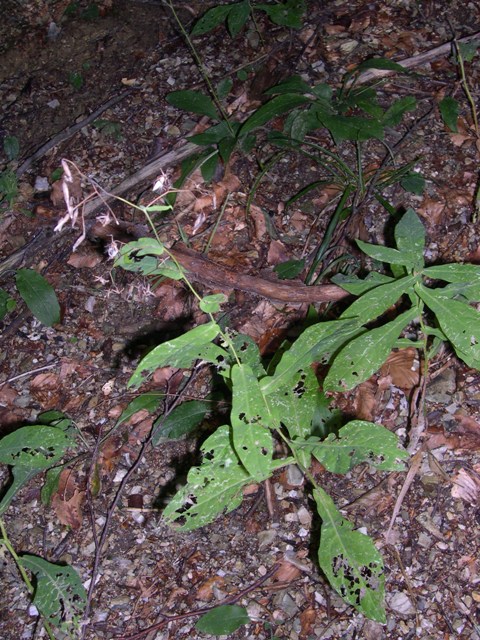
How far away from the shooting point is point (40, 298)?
10.3 feet

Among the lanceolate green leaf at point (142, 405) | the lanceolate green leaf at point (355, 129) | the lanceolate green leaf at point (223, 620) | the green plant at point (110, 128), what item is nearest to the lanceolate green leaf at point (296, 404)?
the lanceolate green leaf at point (223, 620)

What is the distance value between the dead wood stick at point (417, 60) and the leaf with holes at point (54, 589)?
2887mm

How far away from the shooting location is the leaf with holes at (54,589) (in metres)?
2.07

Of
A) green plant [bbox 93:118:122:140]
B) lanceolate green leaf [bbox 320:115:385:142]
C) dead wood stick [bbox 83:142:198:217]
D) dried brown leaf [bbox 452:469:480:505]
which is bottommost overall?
dried brown leaf [bbox 452:469:480:505]

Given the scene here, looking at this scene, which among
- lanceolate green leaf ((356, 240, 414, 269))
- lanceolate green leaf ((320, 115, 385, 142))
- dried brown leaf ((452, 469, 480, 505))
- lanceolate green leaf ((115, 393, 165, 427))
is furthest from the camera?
lanceolate green leaf ((320, 115, 385, 142))

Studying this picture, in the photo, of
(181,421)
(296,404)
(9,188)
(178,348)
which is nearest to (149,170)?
(9,188)

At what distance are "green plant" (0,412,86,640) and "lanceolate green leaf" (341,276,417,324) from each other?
1.13m

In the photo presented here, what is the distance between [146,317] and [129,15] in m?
2.39

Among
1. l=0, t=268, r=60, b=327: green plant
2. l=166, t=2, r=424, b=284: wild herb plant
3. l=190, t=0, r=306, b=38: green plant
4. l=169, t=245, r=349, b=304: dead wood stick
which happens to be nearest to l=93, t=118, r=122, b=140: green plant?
l=166, t=2, r=424, b=284: wild herb plant

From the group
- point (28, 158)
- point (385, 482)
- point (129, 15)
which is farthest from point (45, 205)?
point (385, 482)

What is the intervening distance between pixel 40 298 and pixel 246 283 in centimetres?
119

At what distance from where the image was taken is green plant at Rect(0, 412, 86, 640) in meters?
2.09

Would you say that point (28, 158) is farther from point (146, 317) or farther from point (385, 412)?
point (385, 412)

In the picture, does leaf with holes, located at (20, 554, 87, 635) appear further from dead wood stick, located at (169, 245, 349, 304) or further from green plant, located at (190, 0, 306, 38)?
green plant, located at (190, 0, 306, 38)
